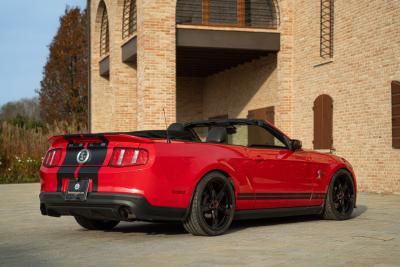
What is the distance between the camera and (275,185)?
27.0 ft

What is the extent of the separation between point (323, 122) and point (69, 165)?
11104mm

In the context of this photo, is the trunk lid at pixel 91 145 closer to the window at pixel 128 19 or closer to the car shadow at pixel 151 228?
the car shadow at pixel 151 228

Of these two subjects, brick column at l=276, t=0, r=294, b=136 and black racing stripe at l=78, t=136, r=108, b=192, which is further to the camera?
brick column at l=276, t=0, r=294, b=136

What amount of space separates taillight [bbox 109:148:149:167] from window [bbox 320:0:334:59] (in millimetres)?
11122

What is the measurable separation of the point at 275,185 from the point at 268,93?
1306cm

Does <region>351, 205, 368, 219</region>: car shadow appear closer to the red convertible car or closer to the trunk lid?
the red convertible car

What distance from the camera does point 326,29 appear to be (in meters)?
17.4

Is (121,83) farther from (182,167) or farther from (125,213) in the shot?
(125,213)

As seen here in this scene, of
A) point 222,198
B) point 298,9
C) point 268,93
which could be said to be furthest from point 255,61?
point 222,198

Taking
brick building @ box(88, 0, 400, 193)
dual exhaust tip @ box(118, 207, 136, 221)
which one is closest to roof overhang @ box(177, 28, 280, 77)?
brick building @ box(88, 0, 400, 193)

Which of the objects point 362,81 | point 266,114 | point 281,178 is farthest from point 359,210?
point 266,114

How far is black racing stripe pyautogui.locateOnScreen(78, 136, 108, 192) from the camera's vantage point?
7074 mm

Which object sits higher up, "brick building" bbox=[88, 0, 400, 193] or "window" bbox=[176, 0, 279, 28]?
"window" bbox=[176, 0, 279, 28]

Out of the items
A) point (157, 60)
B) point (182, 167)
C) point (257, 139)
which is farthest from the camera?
point (157, 60)
